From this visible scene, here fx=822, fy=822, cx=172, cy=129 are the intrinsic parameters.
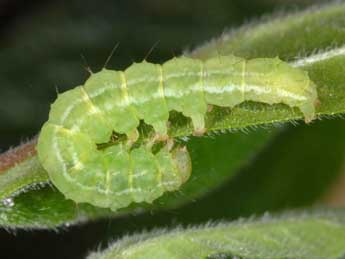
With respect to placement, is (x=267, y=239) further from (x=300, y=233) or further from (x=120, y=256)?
(x=120, y=256)

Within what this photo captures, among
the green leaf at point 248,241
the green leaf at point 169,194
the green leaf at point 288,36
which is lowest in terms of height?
the green leaf at point 248,241

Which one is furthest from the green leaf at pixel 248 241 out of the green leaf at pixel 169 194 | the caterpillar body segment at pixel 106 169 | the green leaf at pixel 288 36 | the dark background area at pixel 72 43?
the dark background area at pixel 72 43

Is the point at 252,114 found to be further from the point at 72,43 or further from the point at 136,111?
the point at 72,43

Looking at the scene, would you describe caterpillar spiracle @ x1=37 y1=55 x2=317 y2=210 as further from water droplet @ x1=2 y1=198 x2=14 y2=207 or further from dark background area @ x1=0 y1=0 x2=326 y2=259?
dark background area @ x1=0 y1=0 x2=326 y2=259

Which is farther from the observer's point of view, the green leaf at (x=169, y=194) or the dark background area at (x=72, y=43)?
the dark background area at (x=72, y=43)

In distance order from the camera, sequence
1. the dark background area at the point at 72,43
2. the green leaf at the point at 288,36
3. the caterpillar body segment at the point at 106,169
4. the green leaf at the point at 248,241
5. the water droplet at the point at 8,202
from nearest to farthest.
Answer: the green leaf at the point at 248,241 < the water droplet at the point at 8,202 < the caterpillar body segment at the point at 106,169 < the green leaf at the point at 288,36 < the dark background area at the point at 72,43

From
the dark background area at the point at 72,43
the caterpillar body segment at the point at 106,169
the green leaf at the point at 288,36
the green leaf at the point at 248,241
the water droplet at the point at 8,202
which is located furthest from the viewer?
the dark background area at the point at 72,43

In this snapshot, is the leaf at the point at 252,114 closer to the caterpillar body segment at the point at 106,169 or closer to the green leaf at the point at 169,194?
the green leaf at the point at 169,194
